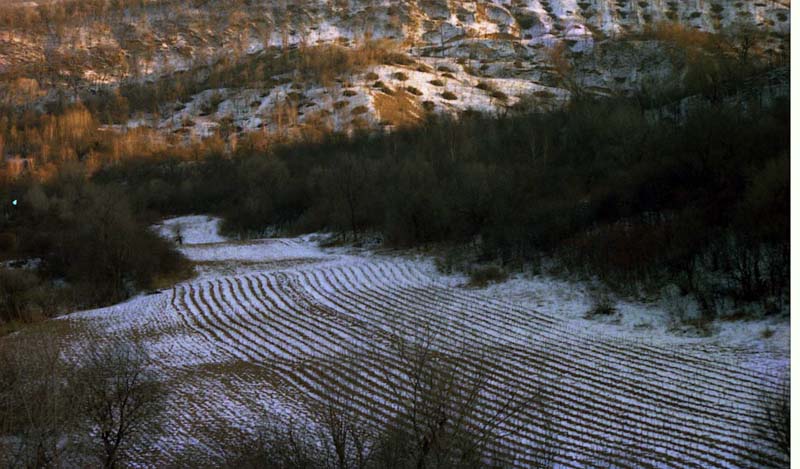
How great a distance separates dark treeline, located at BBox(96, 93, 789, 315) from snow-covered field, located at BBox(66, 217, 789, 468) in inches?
80.8

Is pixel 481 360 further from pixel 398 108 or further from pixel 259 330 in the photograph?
pixel 398 108

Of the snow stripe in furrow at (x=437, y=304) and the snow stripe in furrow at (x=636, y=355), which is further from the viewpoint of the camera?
the snow stripe in furrow at (x=437, y=304)

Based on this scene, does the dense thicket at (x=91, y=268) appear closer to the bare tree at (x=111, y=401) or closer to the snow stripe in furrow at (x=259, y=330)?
the snow stripe in furrow at (x=259, y=330)

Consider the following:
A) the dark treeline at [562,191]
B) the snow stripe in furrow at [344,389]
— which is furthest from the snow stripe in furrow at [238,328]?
the dark treeline at [562,191]

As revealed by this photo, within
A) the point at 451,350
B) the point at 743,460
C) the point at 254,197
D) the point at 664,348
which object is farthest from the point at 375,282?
the point at 254,197

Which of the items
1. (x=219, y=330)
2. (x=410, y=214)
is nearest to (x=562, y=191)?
(x=410, y=214)

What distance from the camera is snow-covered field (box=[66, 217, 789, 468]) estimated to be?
8.93 meters

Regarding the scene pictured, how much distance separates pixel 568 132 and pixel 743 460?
115ft

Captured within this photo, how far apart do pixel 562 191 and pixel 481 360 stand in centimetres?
2052

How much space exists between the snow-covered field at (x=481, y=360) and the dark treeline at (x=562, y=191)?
2.05 m

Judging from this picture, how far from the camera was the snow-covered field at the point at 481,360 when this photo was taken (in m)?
Answer: 8.93

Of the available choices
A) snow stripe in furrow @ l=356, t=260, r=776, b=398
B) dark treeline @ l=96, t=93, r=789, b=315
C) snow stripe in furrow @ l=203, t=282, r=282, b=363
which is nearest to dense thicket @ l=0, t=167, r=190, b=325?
snow stripe in furrow @ l=203, t=282, r=282, b=363

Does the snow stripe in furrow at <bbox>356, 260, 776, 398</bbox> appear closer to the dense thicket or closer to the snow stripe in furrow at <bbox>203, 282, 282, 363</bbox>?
the snow stripe in furrow at <bbox>203, 282, 282, 363</bbox>

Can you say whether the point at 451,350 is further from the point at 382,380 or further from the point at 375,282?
the point at 375,282
